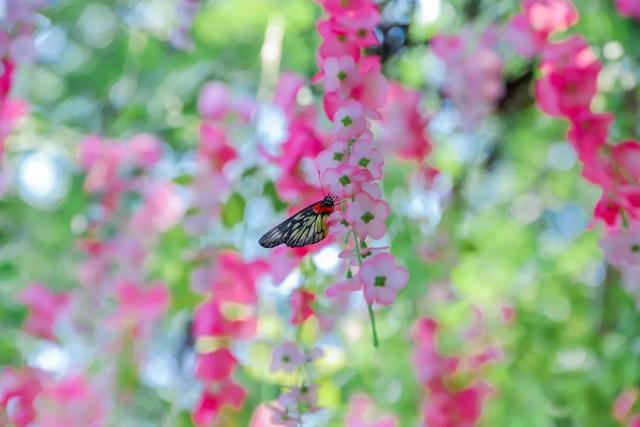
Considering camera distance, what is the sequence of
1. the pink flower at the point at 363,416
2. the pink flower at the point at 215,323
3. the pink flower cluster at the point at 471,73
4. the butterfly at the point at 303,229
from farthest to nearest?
the pink flower at the point at 363,416
the pink flower cluster at the point at 471,73
the pink flower at the point at 215,323
the butterfly at the point at 303,229

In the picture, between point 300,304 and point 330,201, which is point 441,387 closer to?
point 300,304

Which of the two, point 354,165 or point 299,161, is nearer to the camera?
point 354,165

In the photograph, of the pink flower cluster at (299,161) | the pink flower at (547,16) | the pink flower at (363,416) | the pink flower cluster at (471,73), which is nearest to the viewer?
the pink flower cluster at (299,161)

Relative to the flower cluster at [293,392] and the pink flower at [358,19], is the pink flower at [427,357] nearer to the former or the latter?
the flower cluster at [293,392]

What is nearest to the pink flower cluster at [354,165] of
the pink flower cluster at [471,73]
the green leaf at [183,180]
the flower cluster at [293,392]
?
the flower cluster at [293,392]

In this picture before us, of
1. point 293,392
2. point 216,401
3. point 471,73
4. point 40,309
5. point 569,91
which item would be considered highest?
point 471,73

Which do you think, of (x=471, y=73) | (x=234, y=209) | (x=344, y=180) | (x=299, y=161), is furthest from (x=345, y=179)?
(x=471, y=73)

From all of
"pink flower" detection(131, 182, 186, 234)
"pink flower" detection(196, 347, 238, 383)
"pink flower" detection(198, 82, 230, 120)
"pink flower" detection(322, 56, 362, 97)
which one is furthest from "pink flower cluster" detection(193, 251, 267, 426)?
"pink flower" detection(322, 56, 362, 97)
